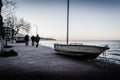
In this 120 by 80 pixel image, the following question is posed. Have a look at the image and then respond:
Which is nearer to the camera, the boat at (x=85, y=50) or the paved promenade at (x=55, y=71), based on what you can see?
the paved promenade at (x=55, y=71)

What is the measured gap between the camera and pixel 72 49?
13250mm

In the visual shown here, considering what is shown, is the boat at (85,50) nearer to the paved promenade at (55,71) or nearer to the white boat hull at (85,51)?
the white boat hull at (85,51)

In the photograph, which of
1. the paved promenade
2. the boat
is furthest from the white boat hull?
the paved promenade

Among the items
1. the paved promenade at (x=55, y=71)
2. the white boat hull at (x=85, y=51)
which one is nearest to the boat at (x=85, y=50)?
the white boat hull at (x=85, y=51)

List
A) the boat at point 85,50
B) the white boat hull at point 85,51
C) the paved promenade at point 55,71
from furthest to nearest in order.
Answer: the white boat hull at point 85,51 < the boat at point 85,50 < the paved promenade at point 55,71

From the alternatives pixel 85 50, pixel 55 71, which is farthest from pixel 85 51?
pixel 55 71

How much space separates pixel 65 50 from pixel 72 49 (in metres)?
1.57

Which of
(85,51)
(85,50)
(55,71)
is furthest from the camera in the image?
(85,50)

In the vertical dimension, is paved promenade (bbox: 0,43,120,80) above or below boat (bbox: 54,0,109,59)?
below

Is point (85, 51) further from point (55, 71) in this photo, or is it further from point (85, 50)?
point (55, 71)

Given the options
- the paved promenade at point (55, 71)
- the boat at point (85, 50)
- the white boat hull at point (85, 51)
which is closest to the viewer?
the paved promenade at point (55, 71)

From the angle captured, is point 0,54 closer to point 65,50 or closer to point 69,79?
point 65,50

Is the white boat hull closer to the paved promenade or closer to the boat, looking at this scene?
the boat

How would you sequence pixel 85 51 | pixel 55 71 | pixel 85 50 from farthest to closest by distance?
pixel 85 50 < pixel 85 51 < pixel 55 71
